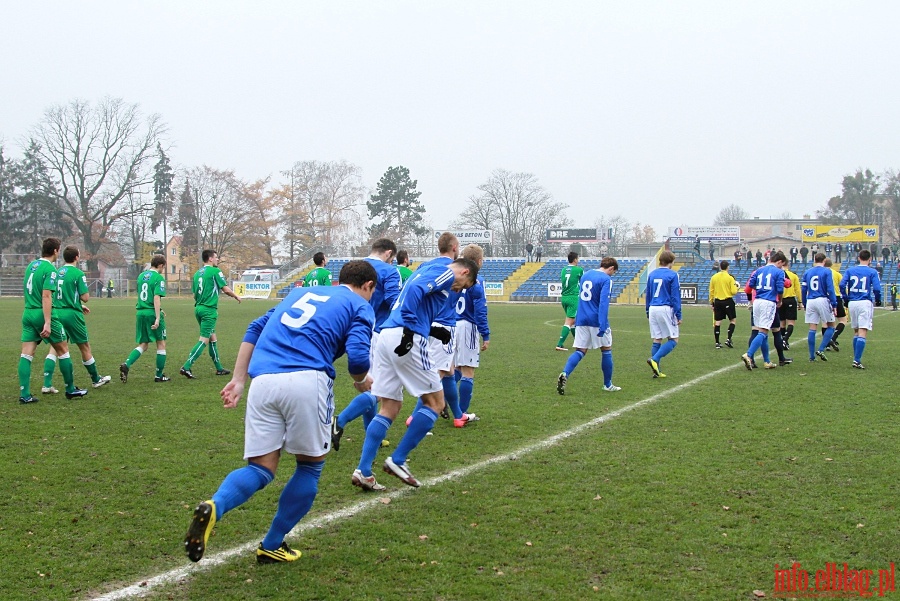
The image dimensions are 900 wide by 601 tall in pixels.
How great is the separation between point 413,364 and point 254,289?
163 ft

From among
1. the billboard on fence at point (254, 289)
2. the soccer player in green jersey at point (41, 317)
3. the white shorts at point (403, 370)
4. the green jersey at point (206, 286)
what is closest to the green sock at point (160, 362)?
the green jersey at point (206, 286)

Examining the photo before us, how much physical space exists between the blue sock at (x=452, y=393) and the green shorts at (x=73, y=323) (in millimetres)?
4973

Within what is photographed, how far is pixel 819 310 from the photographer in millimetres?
14156

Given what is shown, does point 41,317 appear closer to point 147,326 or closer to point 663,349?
point 147,326

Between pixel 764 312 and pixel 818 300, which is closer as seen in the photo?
pixel 764 312

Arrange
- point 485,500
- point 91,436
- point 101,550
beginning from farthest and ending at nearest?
1. point 91,436
2. point 485,500
3. point 101,550

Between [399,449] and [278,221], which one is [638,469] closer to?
[399,449]

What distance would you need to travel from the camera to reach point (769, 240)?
83438 mm

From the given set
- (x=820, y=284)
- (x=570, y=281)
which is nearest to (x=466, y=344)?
(x=570, y=281)

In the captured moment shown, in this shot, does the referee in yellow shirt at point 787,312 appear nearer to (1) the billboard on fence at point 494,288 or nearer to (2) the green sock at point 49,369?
(2) the green sock at point 49,369

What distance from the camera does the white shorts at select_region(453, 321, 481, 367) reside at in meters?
8.59

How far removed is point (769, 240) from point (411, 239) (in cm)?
4106

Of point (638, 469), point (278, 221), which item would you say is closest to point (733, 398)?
point (638, 469)

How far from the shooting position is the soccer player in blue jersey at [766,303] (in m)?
12.3
